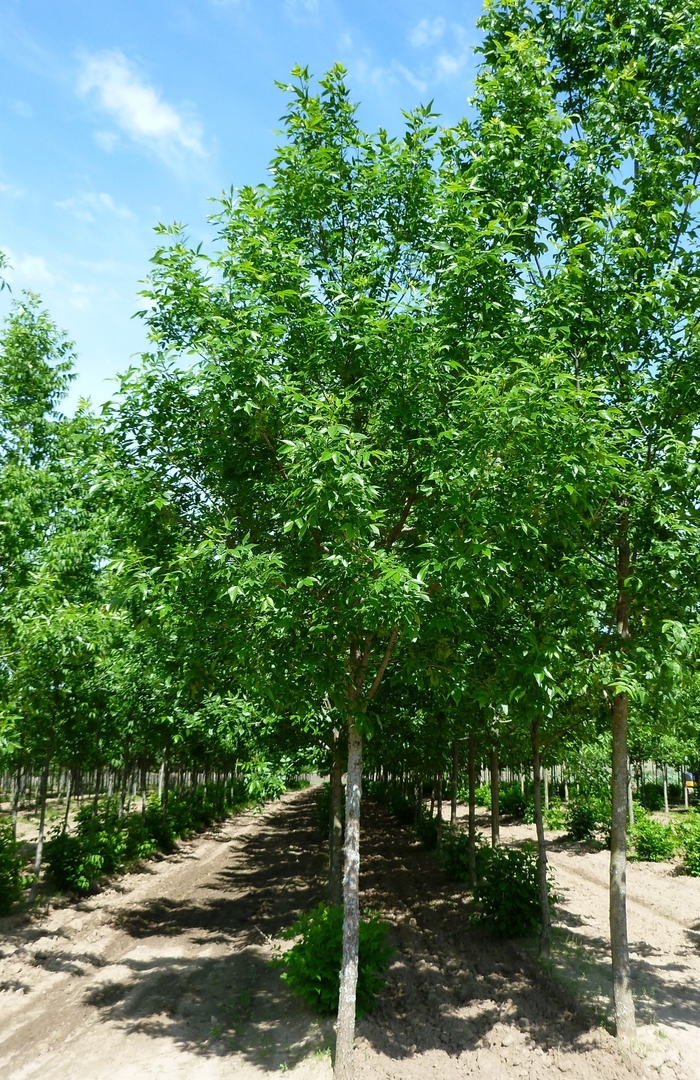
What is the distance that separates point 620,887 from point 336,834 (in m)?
6.74

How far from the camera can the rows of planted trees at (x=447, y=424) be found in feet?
21.0

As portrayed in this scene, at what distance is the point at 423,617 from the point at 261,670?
174 cm

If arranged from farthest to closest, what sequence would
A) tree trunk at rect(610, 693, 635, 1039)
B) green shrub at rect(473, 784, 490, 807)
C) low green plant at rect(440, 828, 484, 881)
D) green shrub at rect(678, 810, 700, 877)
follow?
1. green shrub at rect(473, 784, 490, 807)
2. green shrub at rect(678, 810, 700, 877)
3. low green plant at rect(440, 828, 484, 881)
4. tree trunk at rect(610, 693, 635, 1039)

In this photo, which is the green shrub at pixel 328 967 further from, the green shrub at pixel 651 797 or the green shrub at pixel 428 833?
the green shrub at pixel 651 797

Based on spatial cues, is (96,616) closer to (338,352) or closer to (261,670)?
(261,670)

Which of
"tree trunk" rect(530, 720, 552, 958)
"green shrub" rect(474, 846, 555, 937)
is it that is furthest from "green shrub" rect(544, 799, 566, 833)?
"tree trunk" rect(530, 720, 552, 958)

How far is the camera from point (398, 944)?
11.2 m

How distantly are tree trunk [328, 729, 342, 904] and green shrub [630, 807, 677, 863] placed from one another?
9927mm

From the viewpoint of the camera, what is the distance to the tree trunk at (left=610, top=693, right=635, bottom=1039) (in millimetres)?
7602

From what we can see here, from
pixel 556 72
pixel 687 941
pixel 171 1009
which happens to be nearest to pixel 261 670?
pixel 171 1009

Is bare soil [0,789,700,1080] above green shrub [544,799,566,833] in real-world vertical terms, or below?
above

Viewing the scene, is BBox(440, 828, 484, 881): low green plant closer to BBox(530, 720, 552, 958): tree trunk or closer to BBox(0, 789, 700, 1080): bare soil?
BBox(0, 789, 700, 1080): bare soil

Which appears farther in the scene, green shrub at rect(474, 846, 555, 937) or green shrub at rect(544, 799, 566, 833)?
green shrub at rect(544, 799, 566, 833)

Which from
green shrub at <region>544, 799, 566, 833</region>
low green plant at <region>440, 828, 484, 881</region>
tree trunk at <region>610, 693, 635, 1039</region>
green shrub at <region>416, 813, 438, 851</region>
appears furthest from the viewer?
green shrub at <region>544, 799, 566, 833</region>
